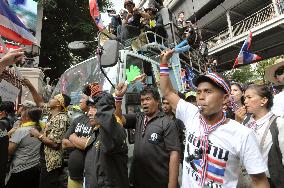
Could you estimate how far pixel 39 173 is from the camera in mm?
4992

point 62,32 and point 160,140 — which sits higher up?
point 62,32

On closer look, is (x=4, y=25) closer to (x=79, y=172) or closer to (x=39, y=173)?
(x=79, y=172)

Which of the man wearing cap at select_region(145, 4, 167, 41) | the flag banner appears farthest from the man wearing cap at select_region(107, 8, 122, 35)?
the flag banner

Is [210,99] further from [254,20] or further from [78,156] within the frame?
[254,20]

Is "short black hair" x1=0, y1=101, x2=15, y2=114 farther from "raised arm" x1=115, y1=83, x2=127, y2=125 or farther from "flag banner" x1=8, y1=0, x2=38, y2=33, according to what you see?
"flag banner" x1=8, y1=0, x2=38, y2=33

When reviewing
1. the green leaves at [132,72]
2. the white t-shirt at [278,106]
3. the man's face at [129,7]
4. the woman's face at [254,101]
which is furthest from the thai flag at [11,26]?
the man's face at [129,7]

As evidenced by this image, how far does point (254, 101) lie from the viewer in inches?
138

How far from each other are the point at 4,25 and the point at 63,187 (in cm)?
240

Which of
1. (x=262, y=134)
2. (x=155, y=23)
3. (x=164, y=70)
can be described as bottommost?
(x=262, y=134)

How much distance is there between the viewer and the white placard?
10.5 feet

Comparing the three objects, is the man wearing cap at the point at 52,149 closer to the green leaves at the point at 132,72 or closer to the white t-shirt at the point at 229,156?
the green leaves at the point at 132,72

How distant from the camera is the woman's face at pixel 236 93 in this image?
464 cm

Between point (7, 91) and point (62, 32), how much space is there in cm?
1599

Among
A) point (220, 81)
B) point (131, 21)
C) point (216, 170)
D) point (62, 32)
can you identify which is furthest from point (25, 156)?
point (62, 32)
